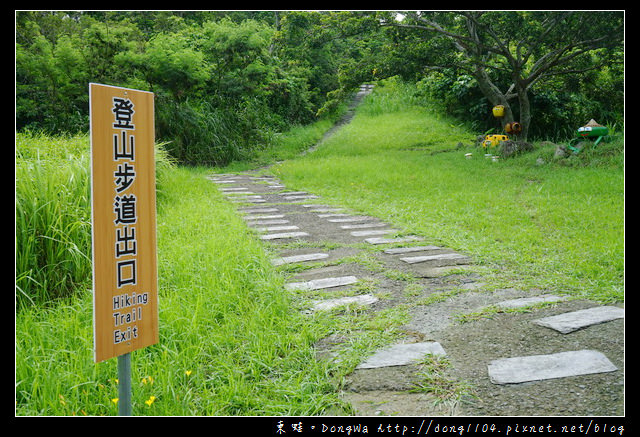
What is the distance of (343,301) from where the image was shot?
3.32 m

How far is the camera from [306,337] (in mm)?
2754

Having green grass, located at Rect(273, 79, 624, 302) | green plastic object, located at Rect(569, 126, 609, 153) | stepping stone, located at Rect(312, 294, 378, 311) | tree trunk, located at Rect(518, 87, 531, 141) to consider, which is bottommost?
stepping stone, located at Rect(312, 294, 378, 311)

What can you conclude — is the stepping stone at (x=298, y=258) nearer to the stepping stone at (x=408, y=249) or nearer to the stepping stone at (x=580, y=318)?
the stepping stone at (x=408, y=249)

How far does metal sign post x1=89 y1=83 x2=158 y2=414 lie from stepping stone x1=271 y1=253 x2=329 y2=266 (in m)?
2.27

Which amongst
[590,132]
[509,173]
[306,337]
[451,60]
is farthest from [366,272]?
[451,60]

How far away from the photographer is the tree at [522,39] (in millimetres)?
9578

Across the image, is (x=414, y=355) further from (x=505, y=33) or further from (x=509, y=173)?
(x=505, y=33)

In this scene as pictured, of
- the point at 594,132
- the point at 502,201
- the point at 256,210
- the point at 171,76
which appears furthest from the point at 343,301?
the point at 171,76

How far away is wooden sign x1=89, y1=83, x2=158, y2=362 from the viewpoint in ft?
5.55

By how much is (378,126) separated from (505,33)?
22.5 feet

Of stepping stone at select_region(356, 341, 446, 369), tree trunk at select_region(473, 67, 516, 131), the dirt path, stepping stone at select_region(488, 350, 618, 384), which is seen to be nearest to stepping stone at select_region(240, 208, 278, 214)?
the dirt path

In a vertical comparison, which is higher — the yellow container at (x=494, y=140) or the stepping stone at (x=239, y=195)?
the yellow container at (x=494, y=140)

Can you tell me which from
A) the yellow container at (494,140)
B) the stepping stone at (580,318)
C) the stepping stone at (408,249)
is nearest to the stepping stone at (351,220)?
the stepping stone at (408,249)

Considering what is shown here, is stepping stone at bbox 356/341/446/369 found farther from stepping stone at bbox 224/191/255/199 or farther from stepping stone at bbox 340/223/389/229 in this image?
stepping stone at bbox 224/191/255/199
